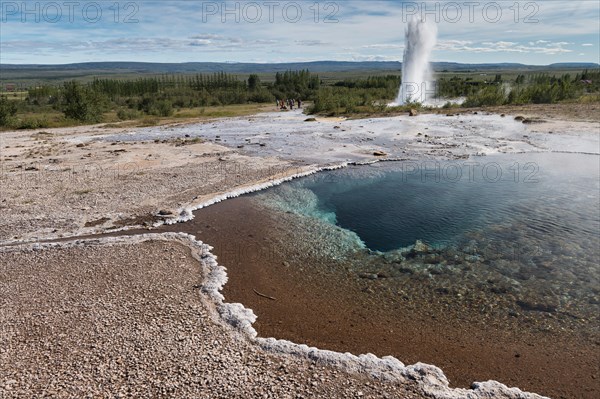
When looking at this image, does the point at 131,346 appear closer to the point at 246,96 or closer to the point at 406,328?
the point at 406,328

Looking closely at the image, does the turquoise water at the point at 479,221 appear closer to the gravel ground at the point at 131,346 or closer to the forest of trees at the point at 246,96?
the gravel ground at the point at 131,346

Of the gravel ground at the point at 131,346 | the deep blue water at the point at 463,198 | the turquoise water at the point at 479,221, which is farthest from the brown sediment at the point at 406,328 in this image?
the deep blue water at the point at 463,198

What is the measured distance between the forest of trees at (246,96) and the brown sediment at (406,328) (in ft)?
143

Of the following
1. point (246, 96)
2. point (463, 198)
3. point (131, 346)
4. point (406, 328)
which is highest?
point (246, 96)

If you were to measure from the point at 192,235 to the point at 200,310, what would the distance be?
220 inches

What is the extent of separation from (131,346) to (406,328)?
6.30 metres

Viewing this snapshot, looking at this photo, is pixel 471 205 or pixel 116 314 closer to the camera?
pixel 116 314

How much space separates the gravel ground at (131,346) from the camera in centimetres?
775

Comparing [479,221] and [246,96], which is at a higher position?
[246,96]

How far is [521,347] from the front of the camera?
9.58m

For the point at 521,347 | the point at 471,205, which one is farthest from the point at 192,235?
the point at 471,205

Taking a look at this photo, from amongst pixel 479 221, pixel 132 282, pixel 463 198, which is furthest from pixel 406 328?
pixel 463 198

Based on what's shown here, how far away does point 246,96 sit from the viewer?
3219 inches

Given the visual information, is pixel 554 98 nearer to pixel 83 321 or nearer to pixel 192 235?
pixel 192 235
